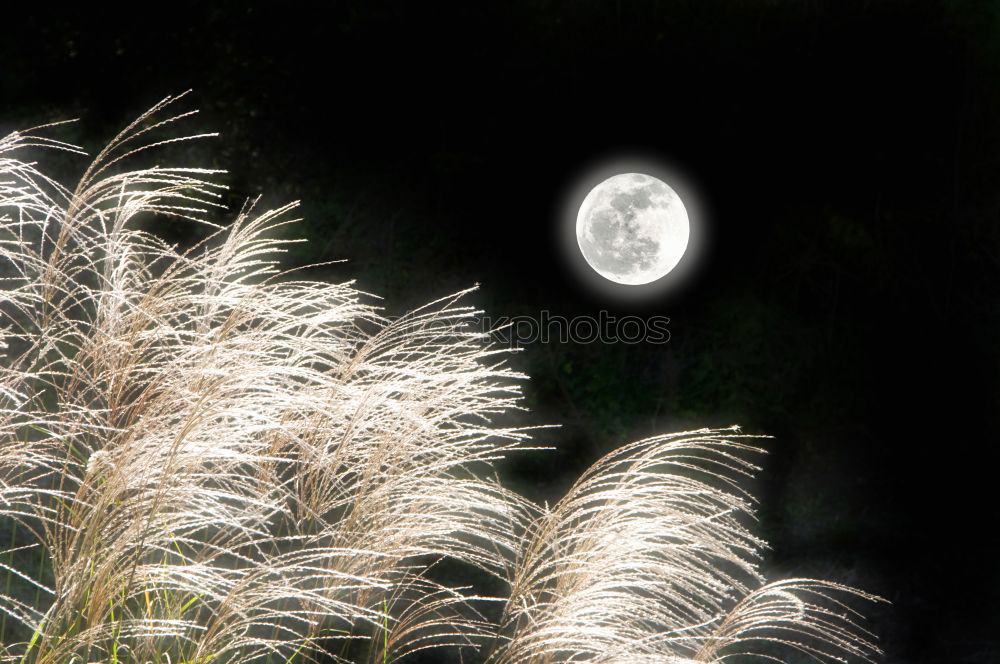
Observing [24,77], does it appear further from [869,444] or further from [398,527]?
[869,444]

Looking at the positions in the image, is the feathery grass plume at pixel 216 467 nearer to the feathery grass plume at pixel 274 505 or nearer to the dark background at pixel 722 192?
the feathery grass plume at pixel 274 505

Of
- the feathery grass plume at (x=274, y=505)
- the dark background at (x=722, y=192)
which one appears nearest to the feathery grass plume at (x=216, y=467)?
the feathery grass plume at (x=274, y=505)

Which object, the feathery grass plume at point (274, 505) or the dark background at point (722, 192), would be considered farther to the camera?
the dark background at point (722, 192)

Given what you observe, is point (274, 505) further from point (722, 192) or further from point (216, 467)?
point (722, 192)

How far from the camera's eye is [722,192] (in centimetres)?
441

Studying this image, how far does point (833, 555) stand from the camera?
435cm

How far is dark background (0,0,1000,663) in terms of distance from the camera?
4.35m

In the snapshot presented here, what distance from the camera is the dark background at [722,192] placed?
435cm

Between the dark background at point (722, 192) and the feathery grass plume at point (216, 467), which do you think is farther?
the dark background at point (722, 192)

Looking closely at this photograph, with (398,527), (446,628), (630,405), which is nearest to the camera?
(398,527)

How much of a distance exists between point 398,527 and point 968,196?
383 centimetres

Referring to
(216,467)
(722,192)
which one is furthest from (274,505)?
(722,192)

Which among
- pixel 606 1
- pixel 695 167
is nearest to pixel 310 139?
pixel 606 1

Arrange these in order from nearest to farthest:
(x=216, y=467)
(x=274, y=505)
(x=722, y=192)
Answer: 1. (x=274, y=505)
2. (x=216, y=467)
3. (x=722, y=192)
